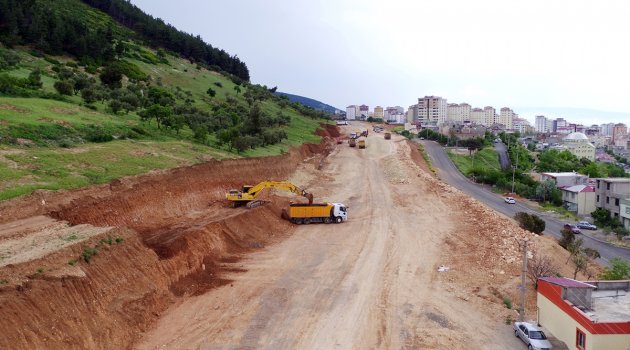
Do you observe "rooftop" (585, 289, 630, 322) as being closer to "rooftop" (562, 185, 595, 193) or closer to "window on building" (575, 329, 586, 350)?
"window on building" (575, 329, 586, 350)

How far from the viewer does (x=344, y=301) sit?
75.7 ft

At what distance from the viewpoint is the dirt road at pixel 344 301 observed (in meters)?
19.4

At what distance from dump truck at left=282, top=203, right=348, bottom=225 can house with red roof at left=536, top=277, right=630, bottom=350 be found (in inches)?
773

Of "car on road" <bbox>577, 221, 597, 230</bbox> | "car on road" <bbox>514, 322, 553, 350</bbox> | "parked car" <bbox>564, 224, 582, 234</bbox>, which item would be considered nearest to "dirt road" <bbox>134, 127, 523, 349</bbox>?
"car on road" <bbox>514, 322, 553, 350</bbox>

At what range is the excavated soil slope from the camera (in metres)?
15.9

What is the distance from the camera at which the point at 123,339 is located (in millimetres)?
17812

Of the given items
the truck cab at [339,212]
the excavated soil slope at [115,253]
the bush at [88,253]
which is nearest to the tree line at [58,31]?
the excavated soil slope at [115,253]

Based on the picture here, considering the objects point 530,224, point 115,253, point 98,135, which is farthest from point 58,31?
point 530,224

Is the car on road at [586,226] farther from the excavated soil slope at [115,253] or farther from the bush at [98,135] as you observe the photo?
the bush at [98,135]

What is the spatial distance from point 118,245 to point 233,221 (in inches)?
435

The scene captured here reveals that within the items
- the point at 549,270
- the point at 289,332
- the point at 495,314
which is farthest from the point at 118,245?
the point at 549,270

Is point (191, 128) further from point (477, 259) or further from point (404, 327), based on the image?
point (404, 327)

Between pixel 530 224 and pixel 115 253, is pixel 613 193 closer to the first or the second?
pixel 530 224

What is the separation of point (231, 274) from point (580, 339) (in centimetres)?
1703
